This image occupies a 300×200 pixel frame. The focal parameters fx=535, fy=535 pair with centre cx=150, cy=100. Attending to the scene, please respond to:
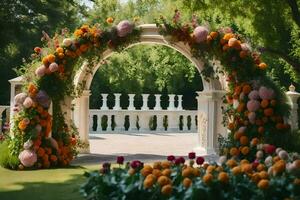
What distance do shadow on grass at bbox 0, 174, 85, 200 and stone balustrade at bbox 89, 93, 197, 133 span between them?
45.6 feet

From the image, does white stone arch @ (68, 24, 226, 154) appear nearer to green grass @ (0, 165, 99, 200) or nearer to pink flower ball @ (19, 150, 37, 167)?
pink flower ball @ (19, 150, 37, 167)

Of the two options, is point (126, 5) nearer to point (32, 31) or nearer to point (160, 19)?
point (32, 31)

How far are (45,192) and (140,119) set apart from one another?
15.9 metres

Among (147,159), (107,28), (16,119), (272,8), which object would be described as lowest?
(147,159)

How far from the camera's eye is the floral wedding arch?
452 inches

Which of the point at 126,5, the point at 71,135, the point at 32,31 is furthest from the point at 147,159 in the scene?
the point at 126,5

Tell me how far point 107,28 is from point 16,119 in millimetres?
2893

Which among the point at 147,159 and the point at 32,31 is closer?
the point at 147,159

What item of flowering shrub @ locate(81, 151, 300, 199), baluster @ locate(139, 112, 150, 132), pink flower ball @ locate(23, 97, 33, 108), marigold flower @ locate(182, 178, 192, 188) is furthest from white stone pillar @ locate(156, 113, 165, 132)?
marigold flower @ locate(182, 178, 192, 188)

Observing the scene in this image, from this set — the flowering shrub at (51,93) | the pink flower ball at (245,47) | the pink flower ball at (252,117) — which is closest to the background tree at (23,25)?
the flowering shrub at (51,93)

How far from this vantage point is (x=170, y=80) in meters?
28.9

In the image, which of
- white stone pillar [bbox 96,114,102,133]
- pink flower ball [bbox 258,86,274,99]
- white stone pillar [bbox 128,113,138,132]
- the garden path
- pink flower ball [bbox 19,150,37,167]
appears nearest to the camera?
pink flower ball [bbox 258,86,274,99]

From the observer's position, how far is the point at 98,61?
12766 mm

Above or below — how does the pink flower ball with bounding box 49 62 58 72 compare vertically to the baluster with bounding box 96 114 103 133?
above
